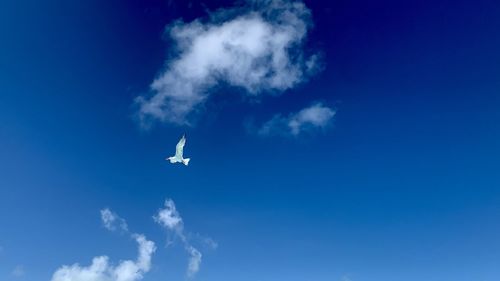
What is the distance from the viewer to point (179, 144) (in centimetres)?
11156
